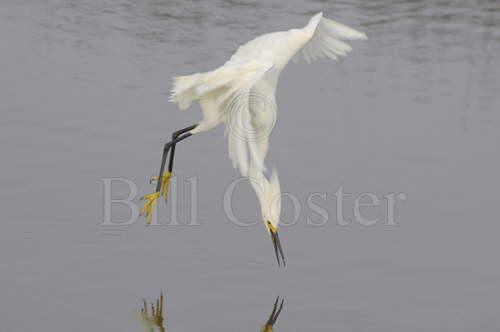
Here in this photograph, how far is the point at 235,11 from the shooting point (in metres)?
12.2

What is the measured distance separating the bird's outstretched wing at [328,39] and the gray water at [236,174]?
88 centimetres

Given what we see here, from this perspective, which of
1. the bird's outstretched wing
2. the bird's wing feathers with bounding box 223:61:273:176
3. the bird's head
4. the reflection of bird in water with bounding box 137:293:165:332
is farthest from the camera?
the bird's outstretched wing

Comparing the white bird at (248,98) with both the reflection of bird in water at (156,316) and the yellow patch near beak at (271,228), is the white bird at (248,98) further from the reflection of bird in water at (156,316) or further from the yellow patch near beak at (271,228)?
the reflection of bird in water at (156,316)

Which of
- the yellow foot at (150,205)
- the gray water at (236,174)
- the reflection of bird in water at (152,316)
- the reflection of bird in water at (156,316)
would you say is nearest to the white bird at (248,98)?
the yellow foot at (150,205)

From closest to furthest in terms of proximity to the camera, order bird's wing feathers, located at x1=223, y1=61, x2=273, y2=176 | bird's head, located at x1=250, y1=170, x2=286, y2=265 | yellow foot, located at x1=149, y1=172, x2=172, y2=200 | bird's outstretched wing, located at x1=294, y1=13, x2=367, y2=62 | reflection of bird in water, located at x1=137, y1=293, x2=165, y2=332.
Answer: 1. reflection of bird in water, located at x1=137, y1=293, x2=165, y2=332
2. bird's wing feathers, located at x1=223, y1=61, x2=273, y2=176
3. bird's head, located at x1=250, y1=170, x2=286, y2=265
4. yellow foot, located at x1=149, y1=172, x2=172, y2=200
5. bird's outstretched wing, located at x1=294, y1=13, x2=367, y2=62

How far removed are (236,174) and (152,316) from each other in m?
2.08

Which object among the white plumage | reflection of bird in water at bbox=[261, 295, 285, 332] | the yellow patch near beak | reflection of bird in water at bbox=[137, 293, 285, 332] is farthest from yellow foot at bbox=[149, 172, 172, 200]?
reflection of bird in water at bbox=[261, 295, 285, 332]

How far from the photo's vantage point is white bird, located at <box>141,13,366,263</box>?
5.92 m

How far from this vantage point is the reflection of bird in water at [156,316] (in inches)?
221

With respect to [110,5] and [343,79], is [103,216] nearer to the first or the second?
[343,79]

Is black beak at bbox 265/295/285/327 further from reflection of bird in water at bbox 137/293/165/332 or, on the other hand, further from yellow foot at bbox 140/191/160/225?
yellow foot at bbox 140/191/160/225

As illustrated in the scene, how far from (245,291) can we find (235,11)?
665 cm

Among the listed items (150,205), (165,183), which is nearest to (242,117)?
(150,205)

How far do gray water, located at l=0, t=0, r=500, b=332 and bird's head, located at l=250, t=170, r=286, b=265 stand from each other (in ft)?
0.62
